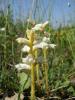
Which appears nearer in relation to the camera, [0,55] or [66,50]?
[0,55]

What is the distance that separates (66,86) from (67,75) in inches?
9.4

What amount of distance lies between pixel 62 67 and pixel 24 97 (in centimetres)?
56

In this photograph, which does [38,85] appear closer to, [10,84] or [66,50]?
[10,84]

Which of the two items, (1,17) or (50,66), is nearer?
(50,66)

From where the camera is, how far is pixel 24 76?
1922 mm

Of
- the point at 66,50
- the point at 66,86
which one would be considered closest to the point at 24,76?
the point at 66,86

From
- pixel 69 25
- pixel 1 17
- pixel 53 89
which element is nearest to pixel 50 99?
pixel 53 89

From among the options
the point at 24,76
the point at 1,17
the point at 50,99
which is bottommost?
the point at 50,99

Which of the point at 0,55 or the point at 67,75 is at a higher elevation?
the point at 0,55

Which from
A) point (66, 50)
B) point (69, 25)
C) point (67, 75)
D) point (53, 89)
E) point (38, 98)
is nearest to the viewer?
point (38, 98)

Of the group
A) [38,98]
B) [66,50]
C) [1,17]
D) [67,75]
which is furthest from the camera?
[1,17]

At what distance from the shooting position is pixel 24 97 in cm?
184

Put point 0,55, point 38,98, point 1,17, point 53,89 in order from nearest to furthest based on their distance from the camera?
point 38,98, point 53,89, point 0,55, point 1,17

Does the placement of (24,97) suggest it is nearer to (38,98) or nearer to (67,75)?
(38,98)
